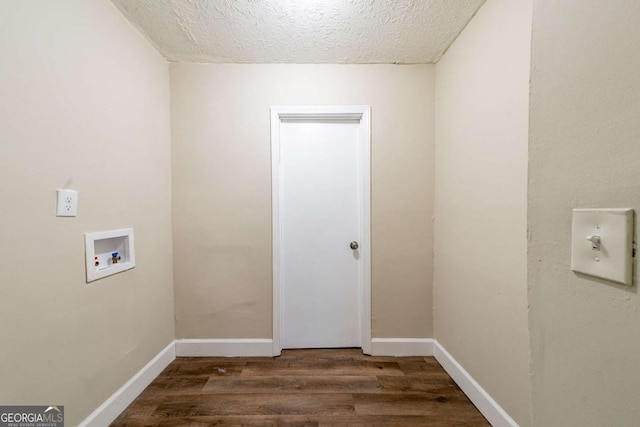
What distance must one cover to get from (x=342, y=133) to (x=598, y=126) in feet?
5.72

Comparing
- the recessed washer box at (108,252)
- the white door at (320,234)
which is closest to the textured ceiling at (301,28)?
the white door at (320,234)

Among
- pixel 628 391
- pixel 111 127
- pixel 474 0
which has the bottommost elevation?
pixel 628 391

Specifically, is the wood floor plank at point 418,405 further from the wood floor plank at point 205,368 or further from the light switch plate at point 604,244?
Result: the light switch plate at point 604,244

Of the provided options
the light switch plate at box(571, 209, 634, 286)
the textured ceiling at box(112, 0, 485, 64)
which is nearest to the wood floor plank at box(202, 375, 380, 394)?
the light switch plate at box(571, 209, 634, 286)

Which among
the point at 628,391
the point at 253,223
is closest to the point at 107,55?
the point at 253,223

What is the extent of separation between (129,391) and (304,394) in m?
1.10

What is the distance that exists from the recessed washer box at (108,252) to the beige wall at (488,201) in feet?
7.26

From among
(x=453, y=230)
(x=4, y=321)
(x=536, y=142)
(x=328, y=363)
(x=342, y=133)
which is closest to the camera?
(x=536, y=142)

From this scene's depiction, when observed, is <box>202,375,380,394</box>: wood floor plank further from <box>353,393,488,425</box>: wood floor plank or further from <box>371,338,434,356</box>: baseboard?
<box>371,338,434,356</box>: baseboard

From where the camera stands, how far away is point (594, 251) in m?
0.44

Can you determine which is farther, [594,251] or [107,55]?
[107,55]

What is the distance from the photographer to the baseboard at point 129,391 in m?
1.30

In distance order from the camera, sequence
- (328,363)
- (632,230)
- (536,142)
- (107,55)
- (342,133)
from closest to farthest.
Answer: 1. (632,230)
2. (536,142)
3. (107,55)
4. (328,363)
5. (342,133)

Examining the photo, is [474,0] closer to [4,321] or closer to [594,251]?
[594,251]
